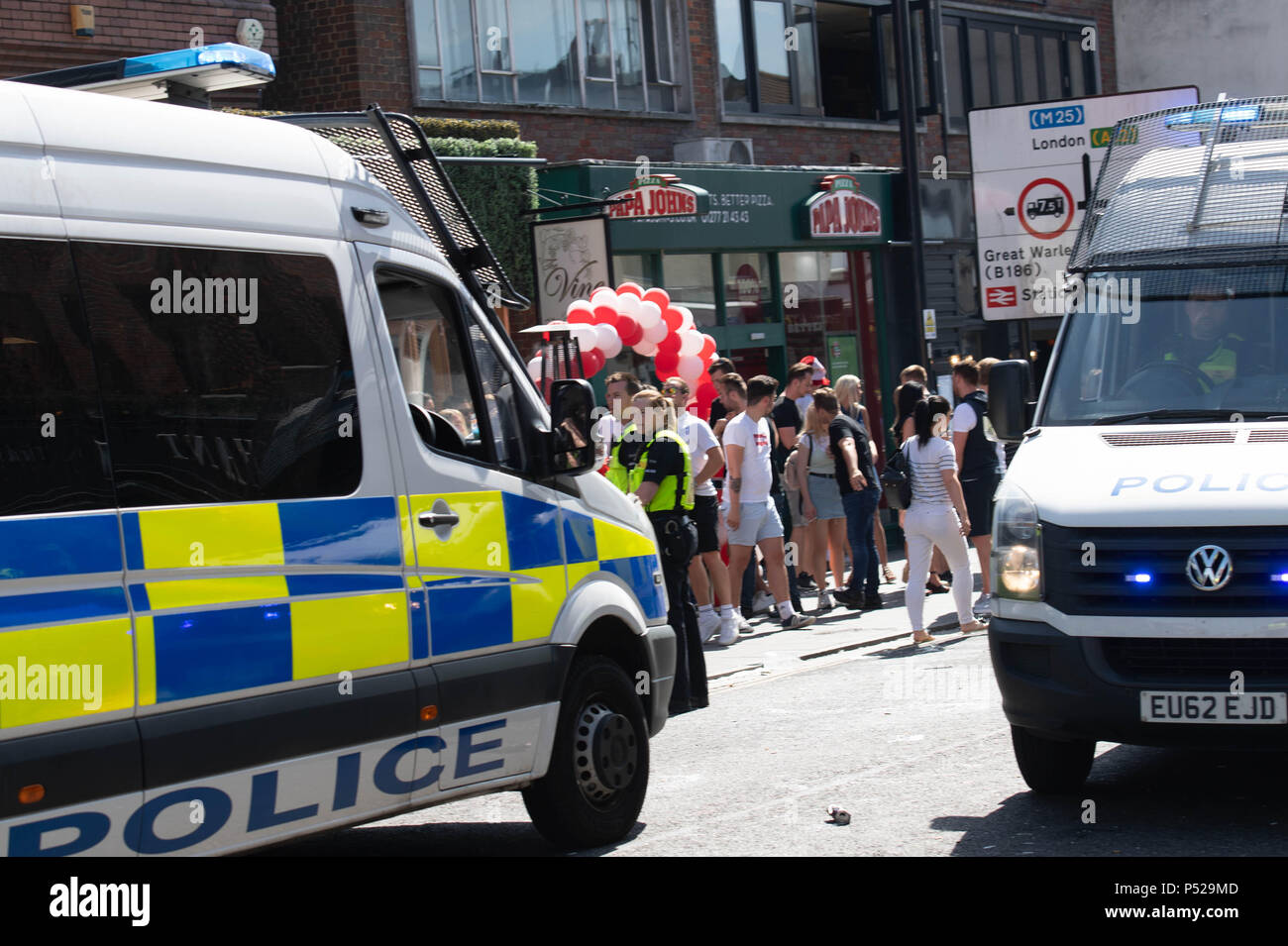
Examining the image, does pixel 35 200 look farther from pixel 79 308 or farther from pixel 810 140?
pixel 810 140

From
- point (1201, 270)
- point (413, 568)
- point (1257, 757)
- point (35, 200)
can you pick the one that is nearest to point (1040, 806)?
point (1257, 757)

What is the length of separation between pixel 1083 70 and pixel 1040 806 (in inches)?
980

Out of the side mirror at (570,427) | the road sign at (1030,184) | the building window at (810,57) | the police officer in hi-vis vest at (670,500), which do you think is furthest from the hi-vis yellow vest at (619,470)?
the building window at (810,57)

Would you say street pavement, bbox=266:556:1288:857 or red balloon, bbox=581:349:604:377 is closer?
street pavement, bbox=266:556:1288:857

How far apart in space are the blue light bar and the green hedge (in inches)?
389

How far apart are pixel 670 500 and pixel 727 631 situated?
2.36 m

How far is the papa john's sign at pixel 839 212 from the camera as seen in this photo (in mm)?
21438

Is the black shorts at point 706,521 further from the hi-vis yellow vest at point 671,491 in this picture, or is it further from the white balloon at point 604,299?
the white balloon at point 604,299

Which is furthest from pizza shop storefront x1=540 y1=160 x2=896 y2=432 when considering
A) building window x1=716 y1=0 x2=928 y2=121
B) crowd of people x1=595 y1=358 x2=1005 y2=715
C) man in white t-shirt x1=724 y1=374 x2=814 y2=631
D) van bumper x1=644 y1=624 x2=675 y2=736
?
van bumper x1=644 y1=624 x2=675 y2=736

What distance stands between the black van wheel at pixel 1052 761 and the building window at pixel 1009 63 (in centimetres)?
2021

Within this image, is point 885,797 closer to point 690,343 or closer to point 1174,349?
point 1174,349

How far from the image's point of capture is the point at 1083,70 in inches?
1166

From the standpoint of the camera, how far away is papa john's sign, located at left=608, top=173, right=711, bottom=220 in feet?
59.9

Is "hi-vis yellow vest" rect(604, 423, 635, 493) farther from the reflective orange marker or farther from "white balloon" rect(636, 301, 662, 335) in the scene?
the reflective orange marker
